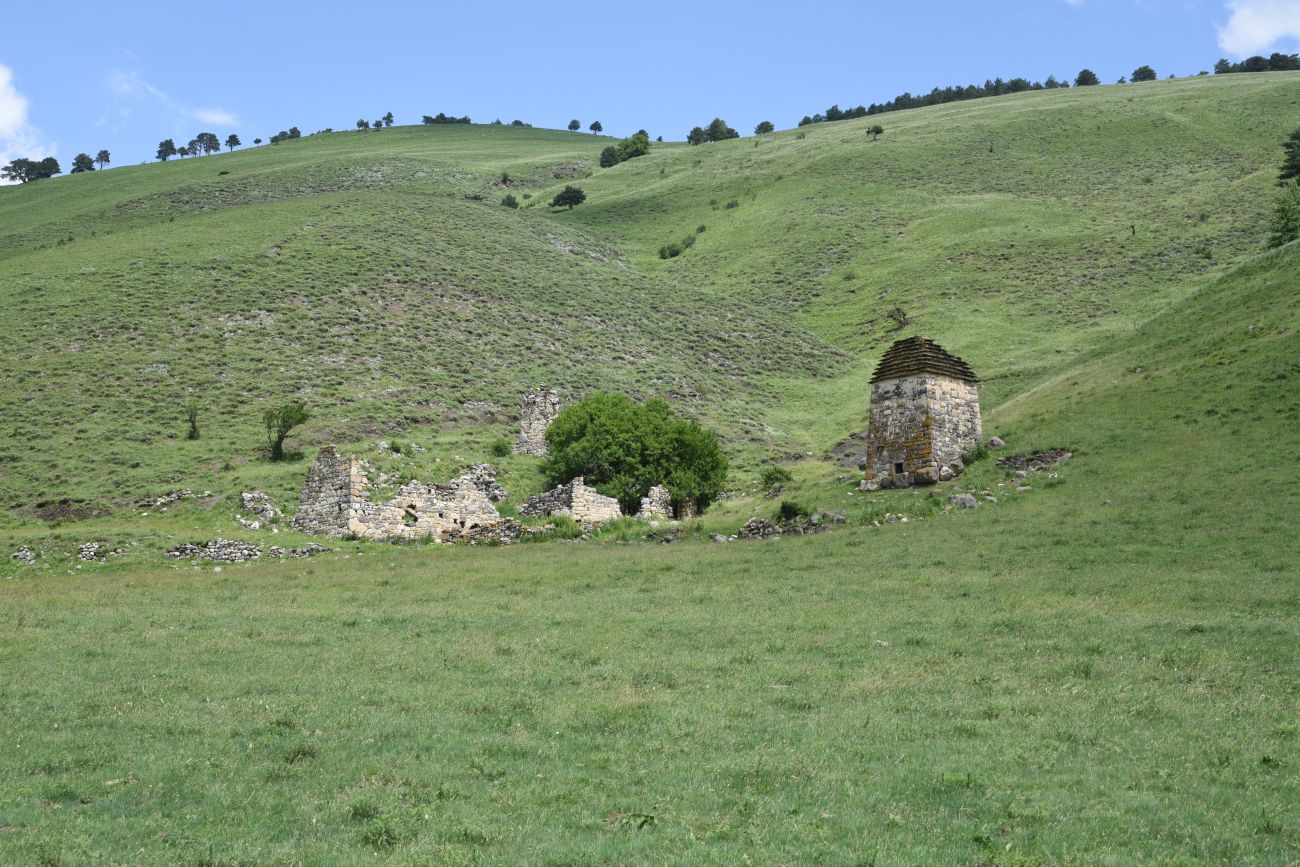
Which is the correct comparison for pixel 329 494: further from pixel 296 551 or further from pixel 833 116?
pixel 833 116

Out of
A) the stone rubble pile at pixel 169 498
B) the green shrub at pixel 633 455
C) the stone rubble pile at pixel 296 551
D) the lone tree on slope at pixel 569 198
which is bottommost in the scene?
the stone rubble pile at pixel 296 551

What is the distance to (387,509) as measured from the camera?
115 ft

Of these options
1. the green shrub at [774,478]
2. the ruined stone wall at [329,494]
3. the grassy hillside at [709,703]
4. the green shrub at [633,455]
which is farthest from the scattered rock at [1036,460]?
the ruined stone wall at [329,494]

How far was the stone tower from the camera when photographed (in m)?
31.2

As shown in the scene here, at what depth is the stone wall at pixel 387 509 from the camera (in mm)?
34531

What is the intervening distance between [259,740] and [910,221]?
3811 inches

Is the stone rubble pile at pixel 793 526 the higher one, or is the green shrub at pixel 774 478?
the green shrub at pixel 774 478

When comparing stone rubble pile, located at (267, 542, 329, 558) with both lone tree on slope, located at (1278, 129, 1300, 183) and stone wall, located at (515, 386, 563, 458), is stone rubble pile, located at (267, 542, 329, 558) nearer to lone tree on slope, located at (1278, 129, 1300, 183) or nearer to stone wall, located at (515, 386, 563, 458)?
stone wall, located at (515, 386, 563, 458)

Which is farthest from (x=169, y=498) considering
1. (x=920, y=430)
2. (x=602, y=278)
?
(x=602, y=278)

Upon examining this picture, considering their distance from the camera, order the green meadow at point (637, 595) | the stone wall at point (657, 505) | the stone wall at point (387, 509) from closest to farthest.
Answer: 1. the green meadow at point (637, 595)
2. the stone wall at point (387, 509)
3. the stone wall at point (657, 505)

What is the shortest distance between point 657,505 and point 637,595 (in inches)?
637

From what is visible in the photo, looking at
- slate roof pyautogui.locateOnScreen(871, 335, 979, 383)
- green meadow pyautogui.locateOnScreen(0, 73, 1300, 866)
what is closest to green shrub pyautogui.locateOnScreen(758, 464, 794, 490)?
green meadow pyautogui.locateOnScreen(0, 73, 1300, 866)

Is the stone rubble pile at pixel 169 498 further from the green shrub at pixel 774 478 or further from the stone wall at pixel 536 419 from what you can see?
the green shrub at pixel 774 478

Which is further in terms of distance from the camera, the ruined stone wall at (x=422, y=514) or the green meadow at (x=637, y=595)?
the ruined stone wall at (x=422, y=514)
